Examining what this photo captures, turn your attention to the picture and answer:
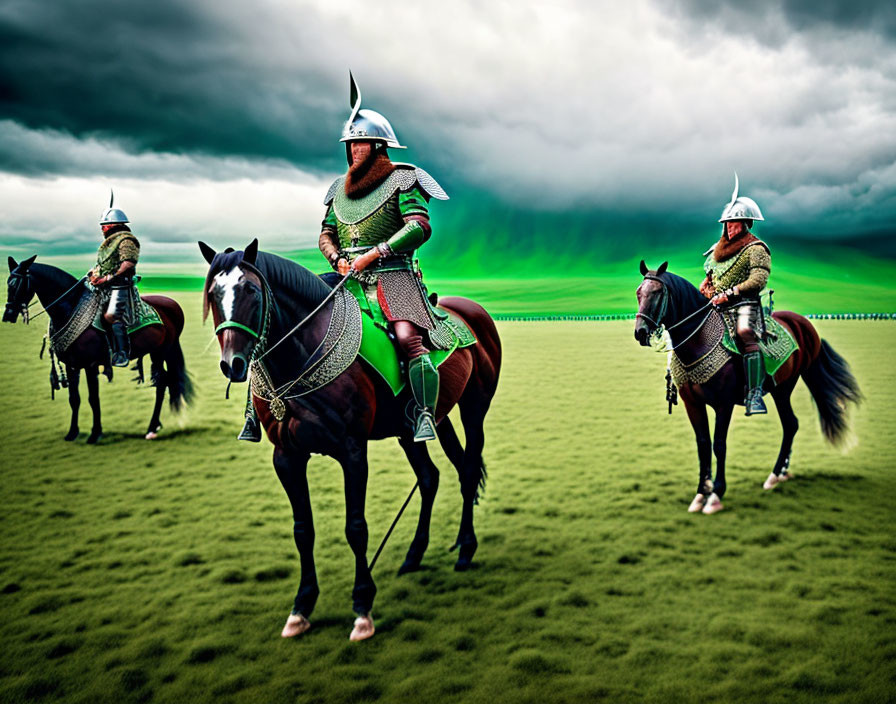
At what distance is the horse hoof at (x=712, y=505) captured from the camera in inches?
261

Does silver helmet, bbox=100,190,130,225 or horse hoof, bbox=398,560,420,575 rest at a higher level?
silver helmet, bbox=100,190,130,225

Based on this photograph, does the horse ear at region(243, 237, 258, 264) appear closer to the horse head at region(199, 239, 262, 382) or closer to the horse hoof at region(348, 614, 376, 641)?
the horse head at region(199, 239, 262, 382)

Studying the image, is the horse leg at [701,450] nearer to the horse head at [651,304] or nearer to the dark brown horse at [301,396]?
Answer: the horse head at [651,304]

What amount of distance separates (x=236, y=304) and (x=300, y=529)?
1.70 meters

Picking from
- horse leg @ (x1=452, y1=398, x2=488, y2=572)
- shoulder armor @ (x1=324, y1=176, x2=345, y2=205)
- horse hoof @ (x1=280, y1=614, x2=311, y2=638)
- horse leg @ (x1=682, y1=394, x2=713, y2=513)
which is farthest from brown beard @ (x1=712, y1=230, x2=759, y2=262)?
horse hoof @ (x1=280, y1=614, x2=311, y2=638)

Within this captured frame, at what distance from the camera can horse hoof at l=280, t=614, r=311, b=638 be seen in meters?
4.31

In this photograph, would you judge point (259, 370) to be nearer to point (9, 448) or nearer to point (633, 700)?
point (633, 700)

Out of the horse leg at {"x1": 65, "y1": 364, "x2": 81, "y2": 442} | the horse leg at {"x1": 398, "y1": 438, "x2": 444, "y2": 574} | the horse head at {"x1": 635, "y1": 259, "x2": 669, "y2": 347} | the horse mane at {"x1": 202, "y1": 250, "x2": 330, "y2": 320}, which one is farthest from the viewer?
the horse leg at {"x1": 65, "y1": 364, "x2": 81, "y2": 442}

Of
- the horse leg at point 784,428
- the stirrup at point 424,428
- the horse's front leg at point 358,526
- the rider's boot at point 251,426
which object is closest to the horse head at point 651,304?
the horse leg at point 784,428

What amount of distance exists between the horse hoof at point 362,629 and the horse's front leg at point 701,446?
151 inches

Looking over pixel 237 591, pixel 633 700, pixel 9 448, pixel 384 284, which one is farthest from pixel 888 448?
pixel 9 448

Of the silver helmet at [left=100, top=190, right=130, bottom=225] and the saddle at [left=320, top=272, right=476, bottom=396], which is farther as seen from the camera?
the silver helmet at [left=100, top=190, right=130, bottom=225]

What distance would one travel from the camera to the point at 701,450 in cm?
684

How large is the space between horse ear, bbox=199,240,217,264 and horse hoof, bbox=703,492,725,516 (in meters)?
5.37
